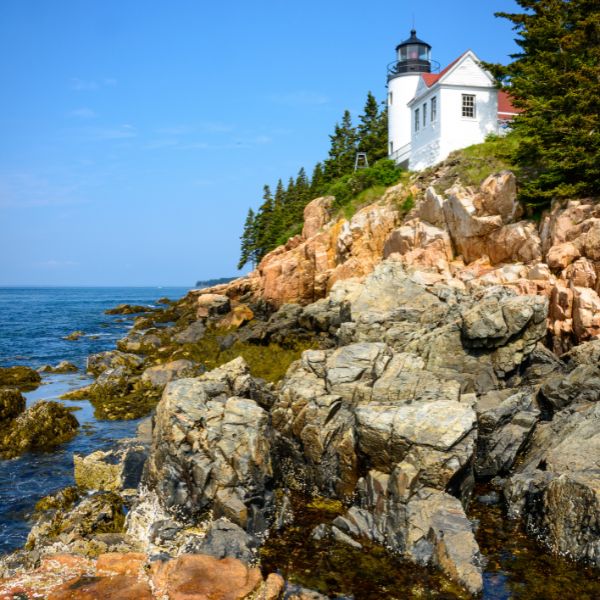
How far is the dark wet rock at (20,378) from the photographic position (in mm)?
29609

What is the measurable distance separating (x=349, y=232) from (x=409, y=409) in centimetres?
2828

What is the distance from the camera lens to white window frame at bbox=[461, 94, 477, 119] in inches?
1644

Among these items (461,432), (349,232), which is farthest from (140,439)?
(349,232)

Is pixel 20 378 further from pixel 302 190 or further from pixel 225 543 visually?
pixel 302 190

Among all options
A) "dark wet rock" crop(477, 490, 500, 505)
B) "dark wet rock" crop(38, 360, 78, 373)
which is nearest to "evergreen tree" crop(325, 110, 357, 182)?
"dark wet rock" crop(38, 360, 78, 373)

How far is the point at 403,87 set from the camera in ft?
162

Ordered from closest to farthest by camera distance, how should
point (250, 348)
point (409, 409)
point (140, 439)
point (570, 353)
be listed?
point (409, 409) < point (140, 439) < point (570, 353) < point (250, 348)

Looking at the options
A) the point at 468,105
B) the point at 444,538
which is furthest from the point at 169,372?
the point at 468,105

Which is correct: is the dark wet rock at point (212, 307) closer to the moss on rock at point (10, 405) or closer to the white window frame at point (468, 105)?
the moss on rock at point (10, 405)

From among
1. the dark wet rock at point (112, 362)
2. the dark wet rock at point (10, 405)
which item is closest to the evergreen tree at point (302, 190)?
the dark wet rock at point (112, 362)

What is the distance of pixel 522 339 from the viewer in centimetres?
2095

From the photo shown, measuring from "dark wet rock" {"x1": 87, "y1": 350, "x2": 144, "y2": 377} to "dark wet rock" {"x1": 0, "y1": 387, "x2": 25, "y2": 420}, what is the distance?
7648mm

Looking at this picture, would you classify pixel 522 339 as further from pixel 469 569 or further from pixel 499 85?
pixel 499 85

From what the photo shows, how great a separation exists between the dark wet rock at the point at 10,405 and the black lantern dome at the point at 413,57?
4267 cm
